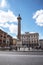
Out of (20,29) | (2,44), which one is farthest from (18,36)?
(2,44)

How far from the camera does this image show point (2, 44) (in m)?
86.2

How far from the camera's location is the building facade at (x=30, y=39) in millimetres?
90050

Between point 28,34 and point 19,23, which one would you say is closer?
point 19,23

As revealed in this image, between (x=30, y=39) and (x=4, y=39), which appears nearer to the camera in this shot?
(x=4, y=39)

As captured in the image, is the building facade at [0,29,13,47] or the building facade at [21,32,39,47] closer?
the building facade at [0,29,13,47]

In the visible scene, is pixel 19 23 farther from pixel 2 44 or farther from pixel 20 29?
pixel 2 44

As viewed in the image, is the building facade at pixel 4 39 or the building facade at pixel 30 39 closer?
the building facade at pixel 4 39

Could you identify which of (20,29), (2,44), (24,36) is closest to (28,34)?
(24,36)

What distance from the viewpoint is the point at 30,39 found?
303ft

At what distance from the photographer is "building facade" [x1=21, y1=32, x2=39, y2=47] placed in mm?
90050

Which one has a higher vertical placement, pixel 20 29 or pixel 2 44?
pixel 20 29

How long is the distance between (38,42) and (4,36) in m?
18.2

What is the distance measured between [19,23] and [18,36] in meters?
6.49

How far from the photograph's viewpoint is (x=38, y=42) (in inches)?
3556
